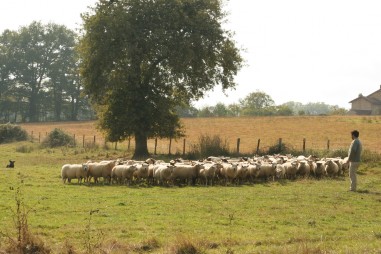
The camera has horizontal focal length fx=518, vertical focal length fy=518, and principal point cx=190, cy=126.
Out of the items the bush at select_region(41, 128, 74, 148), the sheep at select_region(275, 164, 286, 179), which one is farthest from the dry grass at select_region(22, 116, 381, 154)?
the sheep at select_region(275, 164, 286, 179)

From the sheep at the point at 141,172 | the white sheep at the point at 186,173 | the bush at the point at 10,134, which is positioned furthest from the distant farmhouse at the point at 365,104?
the sheep at the point at 141,172

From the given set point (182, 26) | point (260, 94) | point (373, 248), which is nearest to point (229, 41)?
point (182, 26)

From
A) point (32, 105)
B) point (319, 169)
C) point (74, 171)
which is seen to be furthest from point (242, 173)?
point (32, 105)

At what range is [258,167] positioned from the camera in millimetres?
22609

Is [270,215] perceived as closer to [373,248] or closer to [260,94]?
[373,248]

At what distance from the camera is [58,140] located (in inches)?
1944

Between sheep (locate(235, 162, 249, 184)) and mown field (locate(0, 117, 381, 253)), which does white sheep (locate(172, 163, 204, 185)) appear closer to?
mown field (locate(0, 117, 381, 253))

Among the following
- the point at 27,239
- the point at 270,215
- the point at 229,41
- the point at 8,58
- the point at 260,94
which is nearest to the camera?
the point at 27,239

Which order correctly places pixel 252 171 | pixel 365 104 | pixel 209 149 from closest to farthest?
pixel 252 171
pixel 209 149
pixel 365 104

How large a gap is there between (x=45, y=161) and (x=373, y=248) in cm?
2841

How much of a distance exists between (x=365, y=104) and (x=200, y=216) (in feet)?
299

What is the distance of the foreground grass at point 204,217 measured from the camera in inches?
404

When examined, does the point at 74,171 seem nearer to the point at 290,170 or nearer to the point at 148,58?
the point at 290,170

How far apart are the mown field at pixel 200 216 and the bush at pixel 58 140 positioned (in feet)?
80.2
